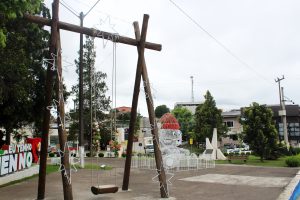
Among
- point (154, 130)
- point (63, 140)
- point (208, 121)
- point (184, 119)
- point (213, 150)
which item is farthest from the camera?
point (184, 119)

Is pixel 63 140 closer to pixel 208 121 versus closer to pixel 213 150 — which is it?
pixel 213 150

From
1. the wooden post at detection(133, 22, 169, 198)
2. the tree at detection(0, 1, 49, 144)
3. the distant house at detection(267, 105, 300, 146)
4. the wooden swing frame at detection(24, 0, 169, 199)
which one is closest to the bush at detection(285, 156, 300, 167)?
the wooden swing frame at detection(24, 0, 169, 199)

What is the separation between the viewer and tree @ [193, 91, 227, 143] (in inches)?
1882

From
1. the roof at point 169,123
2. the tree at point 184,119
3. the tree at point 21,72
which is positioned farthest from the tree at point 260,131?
the tree at point 184,119

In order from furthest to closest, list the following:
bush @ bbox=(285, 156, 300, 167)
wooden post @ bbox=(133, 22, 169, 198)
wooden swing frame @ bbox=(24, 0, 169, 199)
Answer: bush @ bbox=(285, 156, 300, 167)
wooden post @ bbox=(133, 22, 169, 198)
wooden swing frame @ bbox=(24, 0, 169, 199)

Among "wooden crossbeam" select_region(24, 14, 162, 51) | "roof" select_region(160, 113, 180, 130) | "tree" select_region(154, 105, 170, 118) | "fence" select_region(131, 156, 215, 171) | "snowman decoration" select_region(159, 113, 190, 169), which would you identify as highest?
"tree" select_region(154, 105, 170, 118)

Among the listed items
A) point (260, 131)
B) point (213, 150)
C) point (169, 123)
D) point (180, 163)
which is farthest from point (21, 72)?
point (213, 150)

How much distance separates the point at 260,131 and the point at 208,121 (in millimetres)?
20363

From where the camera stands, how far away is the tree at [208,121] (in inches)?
1882

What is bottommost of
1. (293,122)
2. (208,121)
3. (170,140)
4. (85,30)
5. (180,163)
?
(180,163)

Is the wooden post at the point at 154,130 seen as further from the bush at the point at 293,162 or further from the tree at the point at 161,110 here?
the tree at the point at 161,110

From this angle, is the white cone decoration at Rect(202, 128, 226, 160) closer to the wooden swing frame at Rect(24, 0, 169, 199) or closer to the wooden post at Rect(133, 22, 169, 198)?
the wooden swing frame at Rect(24, 0, 169, 199)

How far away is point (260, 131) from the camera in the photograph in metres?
27.9

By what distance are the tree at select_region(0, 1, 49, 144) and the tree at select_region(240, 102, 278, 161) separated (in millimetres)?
16485
